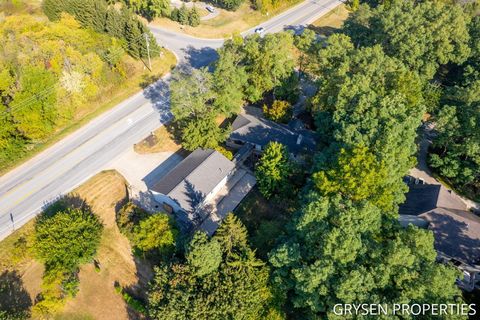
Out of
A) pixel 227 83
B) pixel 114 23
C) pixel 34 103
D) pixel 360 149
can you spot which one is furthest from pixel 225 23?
pixel 360 149

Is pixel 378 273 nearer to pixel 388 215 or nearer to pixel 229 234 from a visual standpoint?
pixel 388 215

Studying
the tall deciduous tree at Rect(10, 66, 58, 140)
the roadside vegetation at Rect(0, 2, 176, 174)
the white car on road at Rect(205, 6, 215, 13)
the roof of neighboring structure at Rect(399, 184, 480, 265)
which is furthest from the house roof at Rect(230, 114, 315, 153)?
the white car on road at Rect(205, 6, 215, 13)

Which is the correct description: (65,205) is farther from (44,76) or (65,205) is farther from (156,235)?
(44,76)

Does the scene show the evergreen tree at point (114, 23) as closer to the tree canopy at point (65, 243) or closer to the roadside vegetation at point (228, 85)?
the roadside vegetation at point (228, 85)

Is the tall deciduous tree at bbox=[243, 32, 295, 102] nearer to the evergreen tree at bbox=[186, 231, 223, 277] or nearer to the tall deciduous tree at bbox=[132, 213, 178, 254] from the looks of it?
the tall deciduous tree at bbox=[132, 213, 178, 254]

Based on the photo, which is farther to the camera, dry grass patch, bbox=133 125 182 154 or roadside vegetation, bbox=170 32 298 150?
dry grass patch, bbox=133 125 182 154

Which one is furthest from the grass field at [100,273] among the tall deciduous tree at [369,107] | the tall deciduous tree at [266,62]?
the tall deciduous tree at [266,62]

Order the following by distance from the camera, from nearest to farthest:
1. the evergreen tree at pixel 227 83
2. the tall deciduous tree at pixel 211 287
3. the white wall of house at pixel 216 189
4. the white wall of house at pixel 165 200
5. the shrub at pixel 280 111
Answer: the tall deciduous tree at pixel 211 287, the white wall of house at pixel 165 200, the white wall of house at pixel 216 189, the evergreen tree at pixel 227 83, the shrub at pixel 280 111
